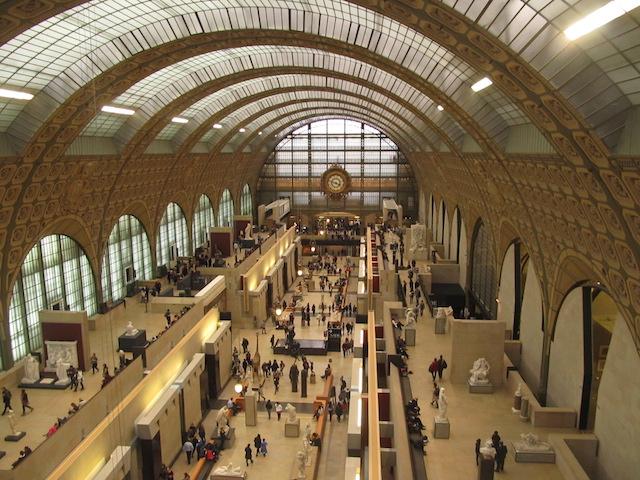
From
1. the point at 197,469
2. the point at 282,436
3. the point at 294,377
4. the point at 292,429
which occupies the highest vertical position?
the point at 294,377

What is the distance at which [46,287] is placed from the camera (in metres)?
25.7

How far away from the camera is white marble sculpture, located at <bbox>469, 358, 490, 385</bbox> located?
17.9 meters

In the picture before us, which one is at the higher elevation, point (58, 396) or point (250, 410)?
point (58, 396)

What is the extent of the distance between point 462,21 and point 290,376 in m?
18.6

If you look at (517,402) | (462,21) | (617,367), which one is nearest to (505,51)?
Result: (462,21)

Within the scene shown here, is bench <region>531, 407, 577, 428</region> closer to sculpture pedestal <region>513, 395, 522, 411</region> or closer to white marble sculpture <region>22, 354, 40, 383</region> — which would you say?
sculpture pedestal <region>513, 395, 522, 411</region>

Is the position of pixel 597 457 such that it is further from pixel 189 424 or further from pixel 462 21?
pixel 189 424

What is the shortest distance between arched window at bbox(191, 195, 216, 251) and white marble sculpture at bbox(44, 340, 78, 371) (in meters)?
24.7

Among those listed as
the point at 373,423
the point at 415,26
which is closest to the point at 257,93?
the point at 415,26

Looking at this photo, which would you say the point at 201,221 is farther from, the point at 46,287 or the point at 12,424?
the point at 12,424

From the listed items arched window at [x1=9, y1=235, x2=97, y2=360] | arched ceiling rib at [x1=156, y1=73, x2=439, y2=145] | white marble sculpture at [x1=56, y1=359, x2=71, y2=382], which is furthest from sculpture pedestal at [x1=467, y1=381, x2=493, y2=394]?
arched ceiling rib at [x1=156, y1=73, x2=439, y2=145]

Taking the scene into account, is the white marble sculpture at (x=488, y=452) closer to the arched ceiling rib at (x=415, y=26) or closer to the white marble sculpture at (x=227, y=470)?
the arched ceiling rib at (x=415, y=26)

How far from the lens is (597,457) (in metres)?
14.7

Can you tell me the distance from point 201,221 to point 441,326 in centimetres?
2934
